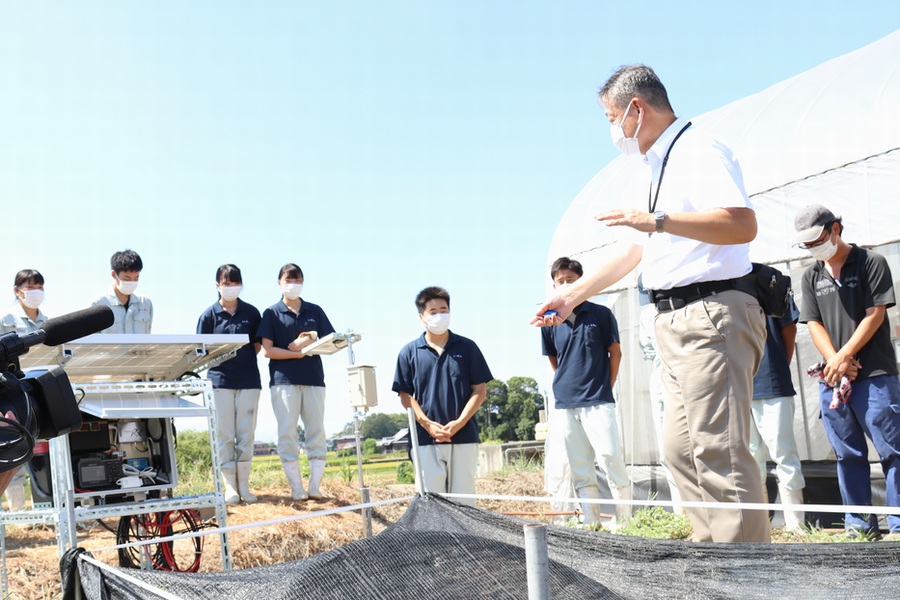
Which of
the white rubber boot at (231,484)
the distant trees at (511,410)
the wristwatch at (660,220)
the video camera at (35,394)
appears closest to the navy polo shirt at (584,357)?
the white rubber boot at (231,484)

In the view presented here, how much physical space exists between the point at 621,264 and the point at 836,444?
2.49 m

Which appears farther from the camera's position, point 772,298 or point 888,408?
point 888,408

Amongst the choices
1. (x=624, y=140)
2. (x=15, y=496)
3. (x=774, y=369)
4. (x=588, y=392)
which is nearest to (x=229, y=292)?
(x=15, y=496)

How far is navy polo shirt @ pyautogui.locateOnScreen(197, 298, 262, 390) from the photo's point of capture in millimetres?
6781

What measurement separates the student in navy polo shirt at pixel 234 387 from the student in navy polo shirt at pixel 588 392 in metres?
2.42

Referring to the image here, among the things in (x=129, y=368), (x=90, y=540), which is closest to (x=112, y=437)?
(x=129, y=368)

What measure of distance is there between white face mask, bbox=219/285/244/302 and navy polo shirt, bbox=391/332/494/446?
172cm

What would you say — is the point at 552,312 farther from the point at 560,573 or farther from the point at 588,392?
the point at 588,392

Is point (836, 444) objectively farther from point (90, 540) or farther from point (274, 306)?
point (90, 540)

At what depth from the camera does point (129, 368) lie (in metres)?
4.77

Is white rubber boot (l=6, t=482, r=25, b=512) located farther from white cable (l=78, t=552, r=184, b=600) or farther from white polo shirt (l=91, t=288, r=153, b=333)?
white cable (l=78, t=552, r=184, b=600)

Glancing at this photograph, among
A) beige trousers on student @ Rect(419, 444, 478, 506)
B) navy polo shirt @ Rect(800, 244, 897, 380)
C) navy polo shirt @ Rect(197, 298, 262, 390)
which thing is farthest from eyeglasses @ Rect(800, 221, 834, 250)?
navy polo shirt @ Rect(197, 298, 262, 390)

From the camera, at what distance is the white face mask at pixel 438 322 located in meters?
5.68

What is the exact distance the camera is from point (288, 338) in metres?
6.98
